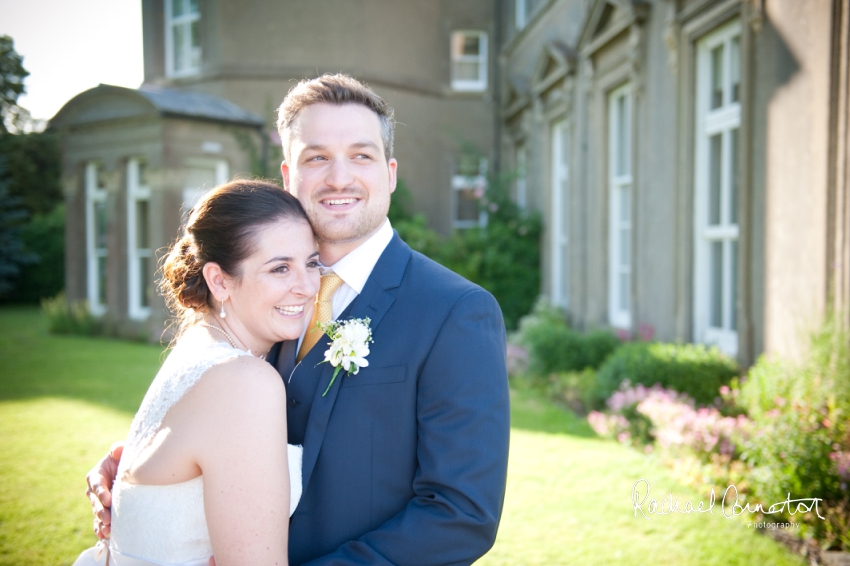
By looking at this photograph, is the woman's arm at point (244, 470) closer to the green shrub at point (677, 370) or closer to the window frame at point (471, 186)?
the green shrub at point (677, 370)

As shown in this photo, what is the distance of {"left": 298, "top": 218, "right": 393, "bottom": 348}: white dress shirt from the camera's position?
2348mm

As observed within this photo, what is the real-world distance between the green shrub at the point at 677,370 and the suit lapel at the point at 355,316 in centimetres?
439

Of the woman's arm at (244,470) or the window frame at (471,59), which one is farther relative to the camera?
the window frame at (471,59)

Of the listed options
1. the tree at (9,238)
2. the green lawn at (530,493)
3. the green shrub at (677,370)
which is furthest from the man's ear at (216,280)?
the tree at (9,238)

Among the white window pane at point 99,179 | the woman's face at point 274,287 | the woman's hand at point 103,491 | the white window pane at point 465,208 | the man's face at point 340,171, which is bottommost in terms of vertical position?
the woman's hand at point 103,491

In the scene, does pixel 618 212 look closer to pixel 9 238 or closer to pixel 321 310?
pixel 321 310

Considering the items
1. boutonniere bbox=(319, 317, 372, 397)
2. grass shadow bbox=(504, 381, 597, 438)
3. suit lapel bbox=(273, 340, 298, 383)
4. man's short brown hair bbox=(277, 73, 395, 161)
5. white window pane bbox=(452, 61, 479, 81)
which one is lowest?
grass shadow bbox=(504, 381, 597, 438)

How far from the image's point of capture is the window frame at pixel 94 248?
14.3 meters

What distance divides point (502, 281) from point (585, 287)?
2641 mm

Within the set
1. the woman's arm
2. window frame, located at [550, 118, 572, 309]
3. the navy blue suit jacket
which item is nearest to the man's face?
the navy blue suit jacket

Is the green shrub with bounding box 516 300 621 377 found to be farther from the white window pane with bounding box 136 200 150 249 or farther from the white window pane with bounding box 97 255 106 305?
the white window pane with bounding box 97 255 106 305

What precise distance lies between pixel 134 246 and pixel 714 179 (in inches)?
443

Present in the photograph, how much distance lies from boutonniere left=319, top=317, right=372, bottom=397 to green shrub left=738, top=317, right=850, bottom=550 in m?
3.25

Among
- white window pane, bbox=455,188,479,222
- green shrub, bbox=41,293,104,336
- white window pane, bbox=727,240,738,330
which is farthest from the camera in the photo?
white window pane, bbox=455,188,479,222
